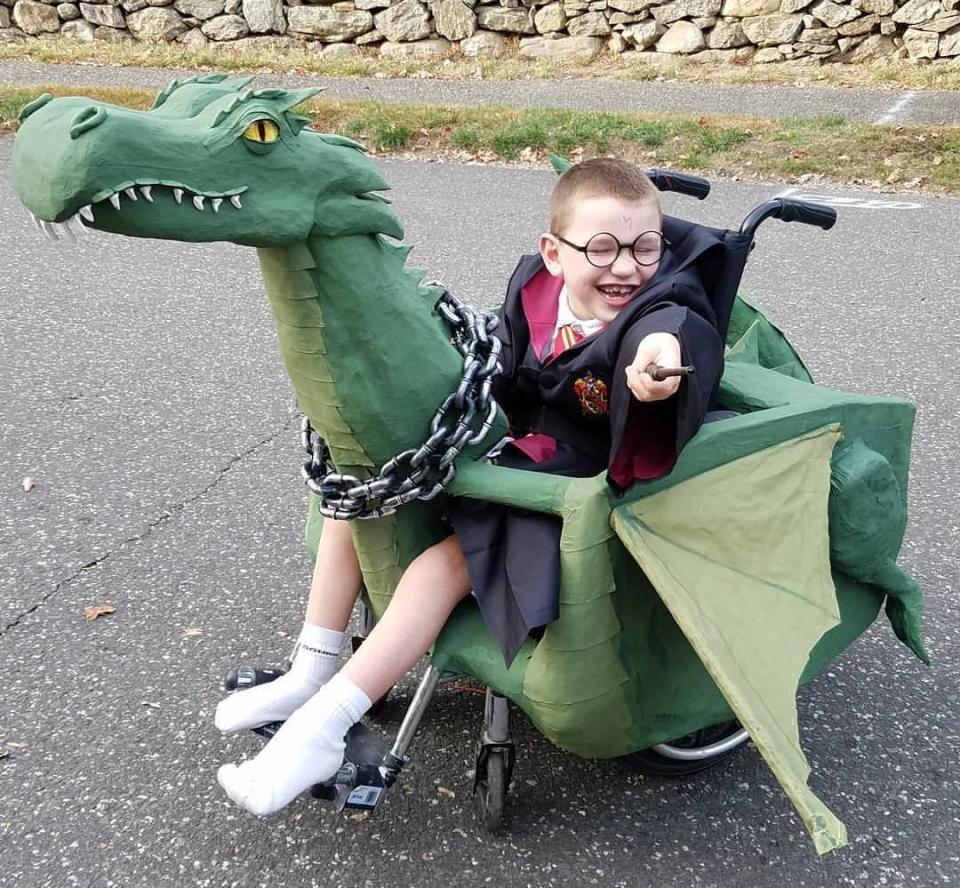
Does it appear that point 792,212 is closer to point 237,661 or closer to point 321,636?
point 321,636

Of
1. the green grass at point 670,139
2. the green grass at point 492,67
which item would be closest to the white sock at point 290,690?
the green grass at point 670,139

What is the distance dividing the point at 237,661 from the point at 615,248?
1.38m

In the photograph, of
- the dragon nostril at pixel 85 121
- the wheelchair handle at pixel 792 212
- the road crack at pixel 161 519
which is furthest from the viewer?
the road crack at pixel 161 519

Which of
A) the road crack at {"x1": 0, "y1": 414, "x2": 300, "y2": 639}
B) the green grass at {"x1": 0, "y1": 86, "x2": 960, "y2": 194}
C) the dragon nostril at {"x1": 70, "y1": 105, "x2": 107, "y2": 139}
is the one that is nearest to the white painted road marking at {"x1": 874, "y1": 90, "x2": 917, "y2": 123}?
the green grass at {"x1": 0, "y1": 86, "x2": 960, "y2": 194}

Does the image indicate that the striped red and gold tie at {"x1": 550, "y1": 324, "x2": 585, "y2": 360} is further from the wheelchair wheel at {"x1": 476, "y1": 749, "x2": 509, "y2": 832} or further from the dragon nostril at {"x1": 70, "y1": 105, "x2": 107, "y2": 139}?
the dragon nostril at {"x1": 70, "y1": 105, "x2": 107, "y2": 139}

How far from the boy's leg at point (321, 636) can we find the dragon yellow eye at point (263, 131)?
74cm

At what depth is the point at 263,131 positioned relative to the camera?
5.16 ft

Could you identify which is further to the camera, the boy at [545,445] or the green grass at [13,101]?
the green grass at [13,101]

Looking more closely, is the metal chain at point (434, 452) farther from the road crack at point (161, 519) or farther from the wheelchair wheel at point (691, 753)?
the road crack at point (161, 519)

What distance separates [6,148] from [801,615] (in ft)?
25.0

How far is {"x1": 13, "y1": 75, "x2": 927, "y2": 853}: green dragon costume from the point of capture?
1507 millimetres

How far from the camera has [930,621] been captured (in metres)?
2.80

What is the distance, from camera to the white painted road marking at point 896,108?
25.6ft

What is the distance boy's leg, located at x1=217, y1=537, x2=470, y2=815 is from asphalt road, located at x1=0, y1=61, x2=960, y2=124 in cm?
690
